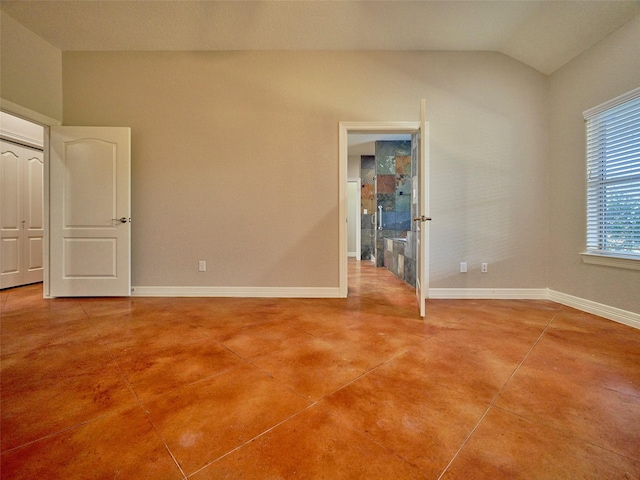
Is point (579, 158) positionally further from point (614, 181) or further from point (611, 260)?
point (611, 260)

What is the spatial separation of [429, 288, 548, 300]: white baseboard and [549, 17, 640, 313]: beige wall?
169 millimetres

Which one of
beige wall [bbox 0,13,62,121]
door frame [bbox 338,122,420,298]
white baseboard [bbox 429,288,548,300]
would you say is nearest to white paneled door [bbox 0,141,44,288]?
beige wall [bbox 0,13,62,121]

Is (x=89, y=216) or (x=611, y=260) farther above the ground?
(x=89, y=216)

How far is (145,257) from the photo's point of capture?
122 inches

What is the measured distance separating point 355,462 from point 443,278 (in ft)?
8.26

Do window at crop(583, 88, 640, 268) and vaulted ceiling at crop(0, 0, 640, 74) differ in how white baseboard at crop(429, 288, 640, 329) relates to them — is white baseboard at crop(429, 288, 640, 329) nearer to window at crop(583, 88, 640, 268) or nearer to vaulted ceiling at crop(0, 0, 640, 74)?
window at crop(583, 88, 640, 268)

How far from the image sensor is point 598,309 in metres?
2.40

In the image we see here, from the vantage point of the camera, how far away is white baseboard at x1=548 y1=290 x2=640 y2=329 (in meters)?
2.14

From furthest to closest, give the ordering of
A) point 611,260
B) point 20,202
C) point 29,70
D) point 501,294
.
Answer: point 20,202
point 501,294
point 29,70
point 611,260

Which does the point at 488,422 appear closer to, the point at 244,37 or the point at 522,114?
the point at 522,114

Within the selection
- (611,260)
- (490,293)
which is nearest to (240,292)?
(490,293)

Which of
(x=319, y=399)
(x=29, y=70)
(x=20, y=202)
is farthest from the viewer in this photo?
(x=20, y=202)

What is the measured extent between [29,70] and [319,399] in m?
4.18

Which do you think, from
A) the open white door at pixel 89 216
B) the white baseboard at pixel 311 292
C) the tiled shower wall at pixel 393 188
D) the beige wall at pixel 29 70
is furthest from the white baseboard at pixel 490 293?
the beige wall at pixel 29 70
